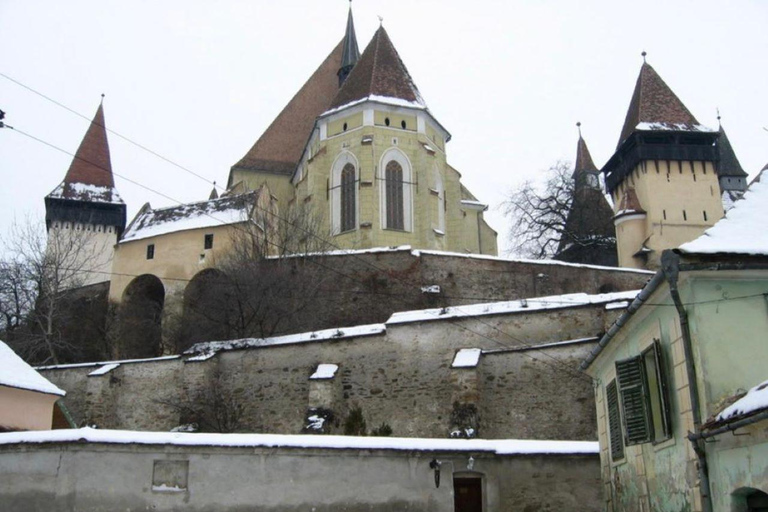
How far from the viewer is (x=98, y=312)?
122 ft

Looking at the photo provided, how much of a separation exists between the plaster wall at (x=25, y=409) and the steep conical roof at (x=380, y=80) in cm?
2326

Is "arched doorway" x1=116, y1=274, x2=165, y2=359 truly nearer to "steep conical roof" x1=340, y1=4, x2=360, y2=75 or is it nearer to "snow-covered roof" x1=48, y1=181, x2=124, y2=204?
"snow-covered roof" x1=48, y1=181, x2=124, y2=204

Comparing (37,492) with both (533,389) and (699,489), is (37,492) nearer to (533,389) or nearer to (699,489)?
A: (699,489)

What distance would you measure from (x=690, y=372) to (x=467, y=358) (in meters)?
12.8

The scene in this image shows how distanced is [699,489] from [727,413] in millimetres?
1270

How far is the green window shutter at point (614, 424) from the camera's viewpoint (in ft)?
39.0

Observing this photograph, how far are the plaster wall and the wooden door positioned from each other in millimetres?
11529

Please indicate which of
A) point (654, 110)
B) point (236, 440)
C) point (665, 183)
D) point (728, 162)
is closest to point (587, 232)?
point (665, 183)

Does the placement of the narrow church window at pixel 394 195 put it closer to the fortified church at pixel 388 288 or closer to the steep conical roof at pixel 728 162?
the fortified church at pixel 388 288

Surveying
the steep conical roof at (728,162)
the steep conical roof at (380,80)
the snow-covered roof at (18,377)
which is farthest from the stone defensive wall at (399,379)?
the steep conical roof at (728,162)

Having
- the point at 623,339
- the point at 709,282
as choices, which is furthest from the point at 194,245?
the point at 709,282

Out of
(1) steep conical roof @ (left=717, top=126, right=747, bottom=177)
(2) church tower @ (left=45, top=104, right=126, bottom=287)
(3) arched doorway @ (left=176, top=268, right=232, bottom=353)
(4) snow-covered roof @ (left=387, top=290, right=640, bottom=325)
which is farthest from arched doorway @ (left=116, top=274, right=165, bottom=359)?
(1) steep conical roof @ (left=717, top=126, right=747, bottom=177)

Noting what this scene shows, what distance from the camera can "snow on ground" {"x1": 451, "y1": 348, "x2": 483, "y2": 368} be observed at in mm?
20984

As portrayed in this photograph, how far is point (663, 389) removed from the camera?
959 cm
